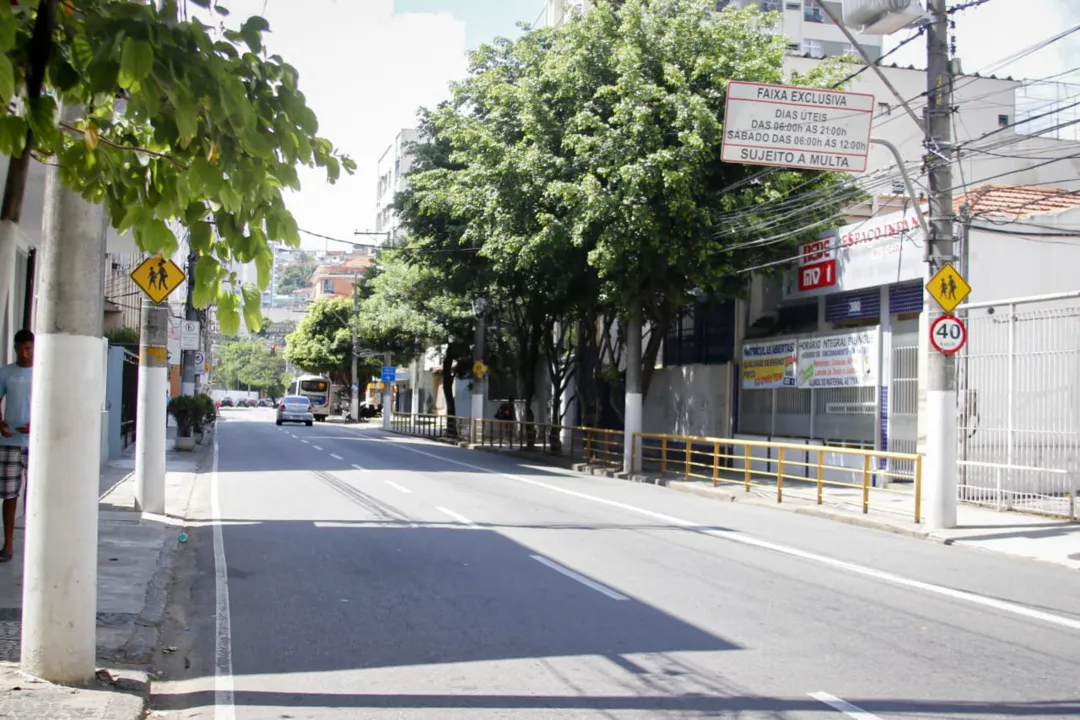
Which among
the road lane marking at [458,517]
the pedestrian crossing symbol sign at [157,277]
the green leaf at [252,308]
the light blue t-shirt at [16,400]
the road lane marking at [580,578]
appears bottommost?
the road lane marking at [580,578]

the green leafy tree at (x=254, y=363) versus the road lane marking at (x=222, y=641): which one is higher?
the green leafy tree at (x=254, y=363)

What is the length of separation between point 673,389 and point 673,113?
1021 cm

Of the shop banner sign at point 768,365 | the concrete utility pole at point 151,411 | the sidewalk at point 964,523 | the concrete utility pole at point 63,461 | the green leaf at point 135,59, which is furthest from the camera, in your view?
the shop banner sign at point 768,365

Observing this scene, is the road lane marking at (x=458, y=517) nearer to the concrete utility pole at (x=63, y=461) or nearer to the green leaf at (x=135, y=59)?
the concrete utility pole at (x=63, y=461)

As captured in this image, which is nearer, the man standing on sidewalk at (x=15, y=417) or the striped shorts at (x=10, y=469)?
the man standing on sidewalk at (x=15, y=417)

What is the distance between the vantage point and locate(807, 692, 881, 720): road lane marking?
221 inches

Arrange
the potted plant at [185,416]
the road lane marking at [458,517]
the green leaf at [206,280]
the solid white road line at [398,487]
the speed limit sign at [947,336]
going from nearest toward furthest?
1. the green leaf at [206,280]
2. the road lane marking at [458,517]
3. the speed limit sign at [947,336]
4. the solid white road line at [398,487]
5. the potted plant at [185,416]

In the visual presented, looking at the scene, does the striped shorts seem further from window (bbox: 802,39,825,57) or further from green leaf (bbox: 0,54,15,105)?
window (bbox: 802,39,825,57)

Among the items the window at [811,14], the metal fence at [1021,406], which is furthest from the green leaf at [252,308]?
the window at [811,14]

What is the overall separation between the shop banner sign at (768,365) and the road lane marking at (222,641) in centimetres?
1495

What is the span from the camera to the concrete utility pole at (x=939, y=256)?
1374 centimetres

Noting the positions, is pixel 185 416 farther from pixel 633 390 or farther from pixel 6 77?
pixel 6 77

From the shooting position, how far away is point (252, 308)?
14.8ft

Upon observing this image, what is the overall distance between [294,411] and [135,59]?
178ft
